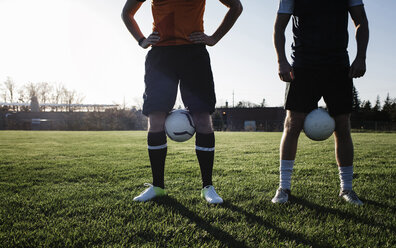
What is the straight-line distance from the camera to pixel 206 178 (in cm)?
238

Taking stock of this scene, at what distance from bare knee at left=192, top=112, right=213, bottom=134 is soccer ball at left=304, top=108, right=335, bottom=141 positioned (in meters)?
0.90

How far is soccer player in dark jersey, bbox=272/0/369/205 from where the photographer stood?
7.38ft

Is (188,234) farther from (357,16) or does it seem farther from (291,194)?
(357,16)

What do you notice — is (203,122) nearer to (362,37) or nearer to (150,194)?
(150,194)

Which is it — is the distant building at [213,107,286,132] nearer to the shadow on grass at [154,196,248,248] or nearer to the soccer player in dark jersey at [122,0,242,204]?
the soccer player in dark jersey at [122,0,242,204]

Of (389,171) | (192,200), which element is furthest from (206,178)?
(389,171)

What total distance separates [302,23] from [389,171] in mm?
2631

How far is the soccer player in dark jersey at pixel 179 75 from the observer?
238 centimetres

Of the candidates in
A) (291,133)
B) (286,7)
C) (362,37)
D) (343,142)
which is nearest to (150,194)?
(291,133)

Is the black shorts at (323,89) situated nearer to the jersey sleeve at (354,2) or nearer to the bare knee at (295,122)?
the bare knee at (295,122)

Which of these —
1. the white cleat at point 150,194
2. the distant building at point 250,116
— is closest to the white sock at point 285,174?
the white cleat at point 150,194

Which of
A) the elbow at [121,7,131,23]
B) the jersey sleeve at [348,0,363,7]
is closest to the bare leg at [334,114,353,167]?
the jersey sleeve at [348,0,363,7]

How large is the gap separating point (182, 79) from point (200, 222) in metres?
1.31

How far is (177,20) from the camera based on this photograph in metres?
2.38
